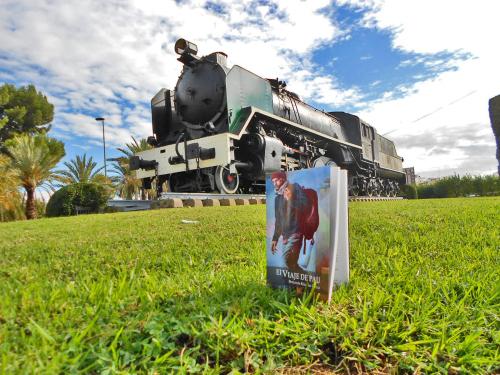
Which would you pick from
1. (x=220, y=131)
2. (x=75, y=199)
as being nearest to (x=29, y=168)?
(x=75, y=199)

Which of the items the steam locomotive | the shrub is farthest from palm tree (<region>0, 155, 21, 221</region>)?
the steam locomotive

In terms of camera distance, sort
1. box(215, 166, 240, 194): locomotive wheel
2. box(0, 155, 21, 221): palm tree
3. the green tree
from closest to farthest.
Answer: box(215, 166, 240, 194): locomotive wheel < box(0, 155, 21, 221): palm tree < the green tree

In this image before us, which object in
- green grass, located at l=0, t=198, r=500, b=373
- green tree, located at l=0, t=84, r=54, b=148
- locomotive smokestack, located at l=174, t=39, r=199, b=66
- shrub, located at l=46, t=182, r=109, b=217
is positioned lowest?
green grass, located at l=0, t=198, r=500, b=373

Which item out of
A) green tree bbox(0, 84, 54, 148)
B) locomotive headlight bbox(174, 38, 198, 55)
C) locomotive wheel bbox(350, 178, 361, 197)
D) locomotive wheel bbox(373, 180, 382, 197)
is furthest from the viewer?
green tree bbox(0, 84, 54, 148)

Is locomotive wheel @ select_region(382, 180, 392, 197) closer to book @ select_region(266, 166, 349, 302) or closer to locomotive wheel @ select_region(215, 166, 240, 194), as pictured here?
locomotive wheel @ select_region(215, 166, 240, 194)

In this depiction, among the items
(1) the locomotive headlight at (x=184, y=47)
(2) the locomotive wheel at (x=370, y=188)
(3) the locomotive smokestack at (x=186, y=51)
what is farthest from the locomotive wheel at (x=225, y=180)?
(2) the locomotive wheel at (x=370, y=188)

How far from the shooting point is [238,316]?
1.47m

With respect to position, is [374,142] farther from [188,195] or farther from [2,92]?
[2,92]

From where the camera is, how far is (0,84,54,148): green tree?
26.8 m

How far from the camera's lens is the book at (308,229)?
5.09 feet

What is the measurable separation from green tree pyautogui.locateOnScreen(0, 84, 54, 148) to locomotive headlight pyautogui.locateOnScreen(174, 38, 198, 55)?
2309cm

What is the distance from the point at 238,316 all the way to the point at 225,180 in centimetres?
790

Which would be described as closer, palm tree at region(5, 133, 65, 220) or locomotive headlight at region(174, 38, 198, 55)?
locomotive headlight at region(174, 38, 198, 55)

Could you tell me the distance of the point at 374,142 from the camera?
18375 millimetres
